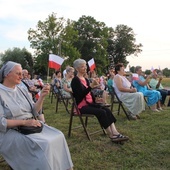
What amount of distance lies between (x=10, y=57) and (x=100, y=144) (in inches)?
2144

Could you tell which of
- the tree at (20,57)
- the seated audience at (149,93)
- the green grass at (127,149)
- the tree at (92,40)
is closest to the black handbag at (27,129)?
the green grass at (127,149)

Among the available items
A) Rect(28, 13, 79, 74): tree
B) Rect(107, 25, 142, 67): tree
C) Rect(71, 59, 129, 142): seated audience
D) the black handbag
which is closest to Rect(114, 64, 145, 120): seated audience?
Rect(71, 59, 129, 142): seated audience

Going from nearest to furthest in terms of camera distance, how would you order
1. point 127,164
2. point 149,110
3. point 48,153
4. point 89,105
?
point 48,153 < point 127,164 < point 89,105 < point 149,110

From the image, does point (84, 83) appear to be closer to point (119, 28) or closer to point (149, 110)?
point (149, 110)

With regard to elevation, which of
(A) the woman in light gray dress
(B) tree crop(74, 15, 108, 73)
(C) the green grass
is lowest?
(C) the green grass

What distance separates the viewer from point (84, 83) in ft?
16.9

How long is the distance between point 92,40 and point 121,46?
32.8 feet

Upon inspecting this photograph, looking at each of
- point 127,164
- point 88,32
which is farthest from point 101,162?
point 88,32

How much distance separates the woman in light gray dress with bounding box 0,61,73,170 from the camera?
111 inches

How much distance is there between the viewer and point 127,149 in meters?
4.34

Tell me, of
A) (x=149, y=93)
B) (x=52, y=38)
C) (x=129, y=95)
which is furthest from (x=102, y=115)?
(x=52, y=38)

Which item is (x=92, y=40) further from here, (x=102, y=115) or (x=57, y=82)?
(x=102, y=115)

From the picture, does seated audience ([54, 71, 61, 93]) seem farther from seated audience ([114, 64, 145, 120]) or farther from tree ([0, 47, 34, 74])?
tree ([0, 47, 34, 74])

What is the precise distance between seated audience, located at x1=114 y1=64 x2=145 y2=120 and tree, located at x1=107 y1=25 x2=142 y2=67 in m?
47.9
